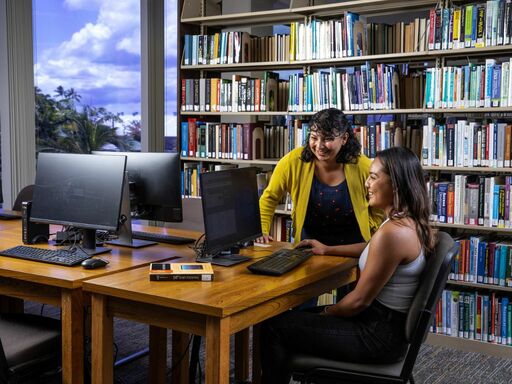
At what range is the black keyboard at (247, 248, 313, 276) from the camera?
8.05ft

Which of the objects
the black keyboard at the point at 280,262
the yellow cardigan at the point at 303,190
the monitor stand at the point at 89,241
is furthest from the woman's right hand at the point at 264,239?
the monitor stand at the point at 89,241

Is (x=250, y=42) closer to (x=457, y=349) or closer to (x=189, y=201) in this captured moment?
(x=189, y=201)

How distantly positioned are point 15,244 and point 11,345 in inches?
27.7

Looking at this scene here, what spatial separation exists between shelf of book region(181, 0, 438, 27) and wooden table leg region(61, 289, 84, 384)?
107 inches

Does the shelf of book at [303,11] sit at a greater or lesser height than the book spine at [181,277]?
greater

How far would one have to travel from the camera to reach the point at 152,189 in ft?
10.3

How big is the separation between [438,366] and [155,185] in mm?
1880

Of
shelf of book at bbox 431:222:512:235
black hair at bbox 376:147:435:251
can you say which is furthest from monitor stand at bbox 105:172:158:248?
shelf of book at bbox 431:222:512:235

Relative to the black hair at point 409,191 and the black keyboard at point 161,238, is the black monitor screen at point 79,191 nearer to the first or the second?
the black keyboard at point 161,238

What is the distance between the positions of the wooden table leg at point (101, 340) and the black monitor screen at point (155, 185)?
0.89 m

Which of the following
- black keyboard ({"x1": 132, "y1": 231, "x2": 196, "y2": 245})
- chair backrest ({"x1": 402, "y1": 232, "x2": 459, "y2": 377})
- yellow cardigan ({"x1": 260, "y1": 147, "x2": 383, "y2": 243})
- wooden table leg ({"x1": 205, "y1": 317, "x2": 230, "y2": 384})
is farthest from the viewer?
black keyboard ({"x1": 132, "y1": 231, "x2": 196, "y2": 245})

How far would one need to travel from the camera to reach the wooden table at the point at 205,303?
2.02 m

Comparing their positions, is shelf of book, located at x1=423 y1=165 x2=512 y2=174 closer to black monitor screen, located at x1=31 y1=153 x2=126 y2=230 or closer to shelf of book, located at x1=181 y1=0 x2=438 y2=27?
shelf of book, located at x1=181 y1=0 x2=438 y2=27

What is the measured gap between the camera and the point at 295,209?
321 centimetres
